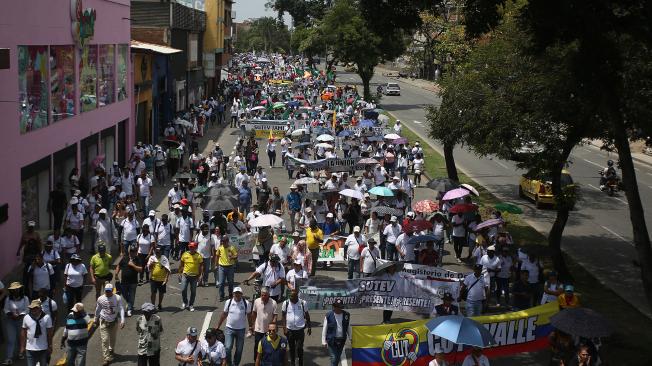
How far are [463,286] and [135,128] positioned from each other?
81.9 feet

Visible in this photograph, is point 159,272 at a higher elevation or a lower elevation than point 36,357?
higher

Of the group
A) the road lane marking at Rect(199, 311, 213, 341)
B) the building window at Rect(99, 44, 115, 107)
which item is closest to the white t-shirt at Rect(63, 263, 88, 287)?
the road lane marking at Rect(199, 311, 213, 341)

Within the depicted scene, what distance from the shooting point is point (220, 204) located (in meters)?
20.6

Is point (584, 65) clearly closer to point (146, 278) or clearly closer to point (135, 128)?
point (146, 278)

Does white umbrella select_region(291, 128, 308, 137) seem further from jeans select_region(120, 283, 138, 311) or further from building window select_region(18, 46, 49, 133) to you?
jeans select_region(120, 283, 138, 311)

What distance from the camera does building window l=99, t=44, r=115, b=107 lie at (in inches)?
1214

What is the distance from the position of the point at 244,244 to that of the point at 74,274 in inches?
198

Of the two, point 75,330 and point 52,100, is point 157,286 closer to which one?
point 75,330

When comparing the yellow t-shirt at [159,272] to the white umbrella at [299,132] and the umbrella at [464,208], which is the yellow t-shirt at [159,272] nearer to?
the umbrella at [464,208]

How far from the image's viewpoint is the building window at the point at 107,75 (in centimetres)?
3083

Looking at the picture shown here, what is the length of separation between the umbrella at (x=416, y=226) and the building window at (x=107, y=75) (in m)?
15.0

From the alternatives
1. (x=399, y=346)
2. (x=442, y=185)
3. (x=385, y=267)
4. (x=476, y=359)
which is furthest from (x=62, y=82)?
(x=476, y=359)

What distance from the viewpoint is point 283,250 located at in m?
17.7

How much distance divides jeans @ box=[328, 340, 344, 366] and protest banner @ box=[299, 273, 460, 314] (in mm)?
1574
